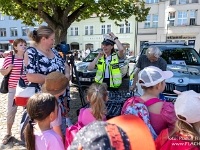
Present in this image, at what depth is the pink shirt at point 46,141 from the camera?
1.60 metres

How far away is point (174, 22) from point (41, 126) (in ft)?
94.3

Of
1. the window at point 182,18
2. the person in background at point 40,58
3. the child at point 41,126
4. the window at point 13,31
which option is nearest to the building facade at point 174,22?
the window at point 182,18

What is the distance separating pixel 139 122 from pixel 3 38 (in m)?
43.3

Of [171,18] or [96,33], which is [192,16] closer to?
[171,18]

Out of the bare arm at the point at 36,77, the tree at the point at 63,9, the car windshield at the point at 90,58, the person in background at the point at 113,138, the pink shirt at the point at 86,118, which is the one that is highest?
the tree at the point at 63,9

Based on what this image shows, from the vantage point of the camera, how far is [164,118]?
5.51 feet

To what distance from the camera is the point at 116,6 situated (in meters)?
8.38

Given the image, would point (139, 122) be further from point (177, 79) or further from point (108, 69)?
point (177, 79)

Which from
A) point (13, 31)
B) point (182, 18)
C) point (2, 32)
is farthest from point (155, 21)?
point (2, 32)

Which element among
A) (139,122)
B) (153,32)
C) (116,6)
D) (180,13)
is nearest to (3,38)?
(153,32)

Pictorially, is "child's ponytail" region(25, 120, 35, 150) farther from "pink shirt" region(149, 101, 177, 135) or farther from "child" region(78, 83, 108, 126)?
"pink shirt" region(149, 101, 177, 135)

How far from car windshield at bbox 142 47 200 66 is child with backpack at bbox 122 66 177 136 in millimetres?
3546

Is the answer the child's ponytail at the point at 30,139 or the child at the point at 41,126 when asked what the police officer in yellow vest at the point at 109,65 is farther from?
the child's ponytail at the point at 30,139

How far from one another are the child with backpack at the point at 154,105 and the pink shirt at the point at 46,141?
26.7 inches
